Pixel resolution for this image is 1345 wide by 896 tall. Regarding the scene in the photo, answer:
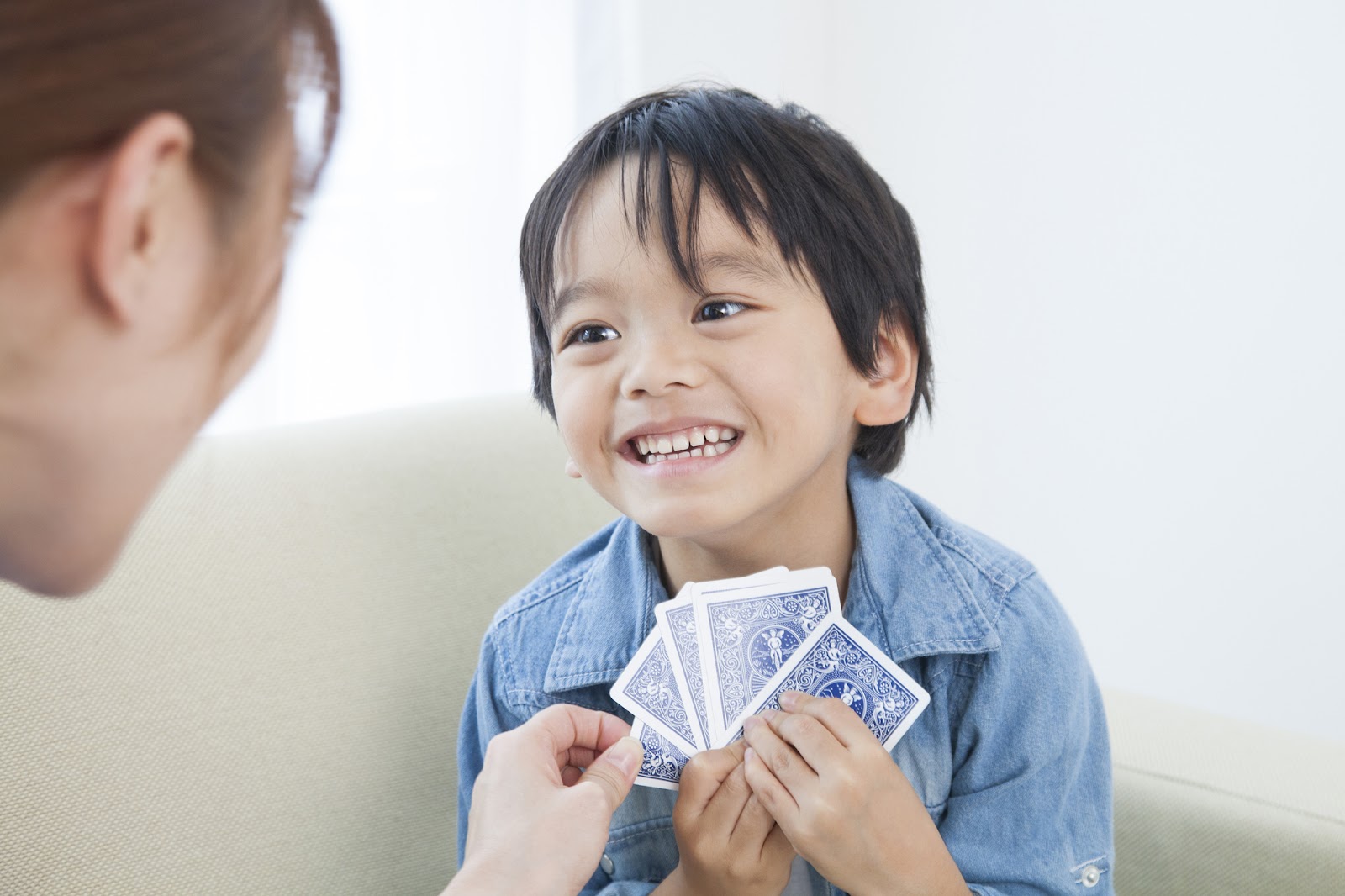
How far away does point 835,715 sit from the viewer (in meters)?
1.11

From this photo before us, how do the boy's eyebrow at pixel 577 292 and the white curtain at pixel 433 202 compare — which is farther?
the white curtain at pixel 433 202

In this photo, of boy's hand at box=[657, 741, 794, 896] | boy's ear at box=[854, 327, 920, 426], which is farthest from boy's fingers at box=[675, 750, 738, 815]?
boy's ear at box=[854, 327, 920, 426]

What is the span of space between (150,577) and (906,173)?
2469mm

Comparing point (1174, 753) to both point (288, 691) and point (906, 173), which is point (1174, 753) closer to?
point (288, 691)

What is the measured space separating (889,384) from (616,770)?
53 cm

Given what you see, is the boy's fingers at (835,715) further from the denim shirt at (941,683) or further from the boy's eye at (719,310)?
the boy's eye at (719,310)

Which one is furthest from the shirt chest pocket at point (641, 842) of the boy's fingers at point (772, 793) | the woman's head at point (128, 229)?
the woman's head at point (128, 229)

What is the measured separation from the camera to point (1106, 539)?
2.85 meters

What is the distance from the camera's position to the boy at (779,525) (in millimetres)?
1114

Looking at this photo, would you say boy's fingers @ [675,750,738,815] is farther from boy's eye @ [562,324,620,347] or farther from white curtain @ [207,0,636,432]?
white curtain @ [207,0,636,432]

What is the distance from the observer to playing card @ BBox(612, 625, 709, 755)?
3.96 feet

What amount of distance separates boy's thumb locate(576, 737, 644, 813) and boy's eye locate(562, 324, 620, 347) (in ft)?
1.34

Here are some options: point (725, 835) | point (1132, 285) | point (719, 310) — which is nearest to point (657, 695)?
point (725, 835)

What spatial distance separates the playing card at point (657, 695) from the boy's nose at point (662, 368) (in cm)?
28
